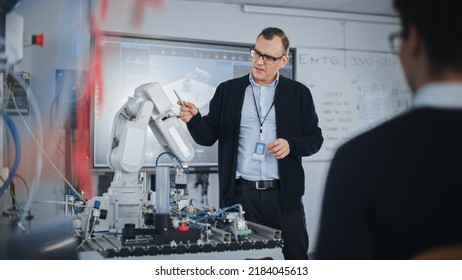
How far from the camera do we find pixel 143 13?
2904 millimetres

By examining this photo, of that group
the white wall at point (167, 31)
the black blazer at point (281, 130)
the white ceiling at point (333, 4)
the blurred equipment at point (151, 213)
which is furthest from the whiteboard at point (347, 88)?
the blurred equipment at point (151, 213)

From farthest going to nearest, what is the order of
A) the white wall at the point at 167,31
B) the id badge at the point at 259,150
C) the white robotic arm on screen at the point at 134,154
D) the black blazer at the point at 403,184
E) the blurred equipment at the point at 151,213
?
the white wall at the point at 167,31 → the id badge at the point at 259,150 → the white robotic arm on screen at the point at 134,154 → the blurred equipment at the point at 151,213 → the black blazer at the point at 403,184

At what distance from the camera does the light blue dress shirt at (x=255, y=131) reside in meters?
1.83

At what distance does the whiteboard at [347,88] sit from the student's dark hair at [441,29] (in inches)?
104

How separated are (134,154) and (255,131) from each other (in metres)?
0.59

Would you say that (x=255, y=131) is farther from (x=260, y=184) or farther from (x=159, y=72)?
(x=159, y=72)

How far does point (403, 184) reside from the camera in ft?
2.19

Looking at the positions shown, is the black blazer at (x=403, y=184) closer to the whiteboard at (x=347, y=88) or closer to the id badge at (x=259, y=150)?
the id badge at (x=259, y=150)

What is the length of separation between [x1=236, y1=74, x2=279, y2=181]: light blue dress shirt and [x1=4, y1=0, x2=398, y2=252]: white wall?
0.34 metres

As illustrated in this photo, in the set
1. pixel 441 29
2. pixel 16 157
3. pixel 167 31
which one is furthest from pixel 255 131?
pixel 167 31

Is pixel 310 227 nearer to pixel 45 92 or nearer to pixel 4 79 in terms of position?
pixel 45 92

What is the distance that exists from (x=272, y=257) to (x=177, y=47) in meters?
1.91

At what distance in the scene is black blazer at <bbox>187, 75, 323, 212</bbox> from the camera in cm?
179

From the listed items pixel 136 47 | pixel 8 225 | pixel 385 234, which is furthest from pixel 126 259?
pixel 136 47
